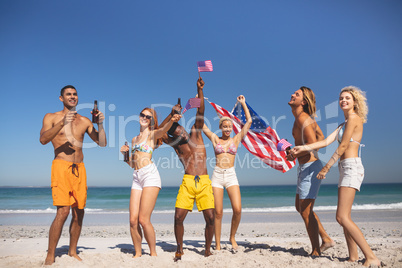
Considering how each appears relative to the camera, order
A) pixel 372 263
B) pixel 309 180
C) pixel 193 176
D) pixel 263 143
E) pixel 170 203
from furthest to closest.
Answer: pixel 170 203
pixel 263 143
pixel 193 176
pixel 309 180
pixel 372 263

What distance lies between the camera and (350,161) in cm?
435

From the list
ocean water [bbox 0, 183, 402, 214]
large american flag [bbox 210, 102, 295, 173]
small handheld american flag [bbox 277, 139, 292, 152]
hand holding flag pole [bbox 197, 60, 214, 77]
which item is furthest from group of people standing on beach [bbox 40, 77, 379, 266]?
ocean water [bbox 0, 183, 402, 214]

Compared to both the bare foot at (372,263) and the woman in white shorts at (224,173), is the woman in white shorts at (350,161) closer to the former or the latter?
the bare foot at (372,263)

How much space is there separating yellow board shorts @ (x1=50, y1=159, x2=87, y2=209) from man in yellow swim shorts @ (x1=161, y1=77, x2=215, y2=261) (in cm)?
153

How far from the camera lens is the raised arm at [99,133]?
526 centimetres

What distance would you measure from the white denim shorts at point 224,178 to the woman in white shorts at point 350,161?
1.49 meters

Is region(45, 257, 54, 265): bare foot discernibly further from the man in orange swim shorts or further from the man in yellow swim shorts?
the man in yellow swim shorts

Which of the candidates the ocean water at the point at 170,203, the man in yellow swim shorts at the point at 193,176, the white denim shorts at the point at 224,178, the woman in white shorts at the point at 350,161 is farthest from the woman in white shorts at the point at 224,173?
the ocean water at the point at 170,203

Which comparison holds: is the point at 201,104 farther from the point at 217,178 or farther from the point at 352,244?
→ the point at 352,244

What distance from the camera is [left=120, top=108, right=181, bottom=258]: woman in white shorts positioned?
5094 mm

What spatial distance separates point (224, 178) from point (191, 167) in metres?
0.80

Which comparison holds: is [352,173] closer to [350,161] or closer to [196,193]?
[350,161]

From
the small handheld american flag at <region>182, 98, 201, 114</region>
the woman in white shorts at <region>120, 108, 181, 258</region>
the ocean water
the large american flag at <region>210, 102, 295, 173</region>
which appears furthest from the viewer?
the ocean water

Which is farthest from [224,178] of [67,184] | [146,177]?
[67,184]
